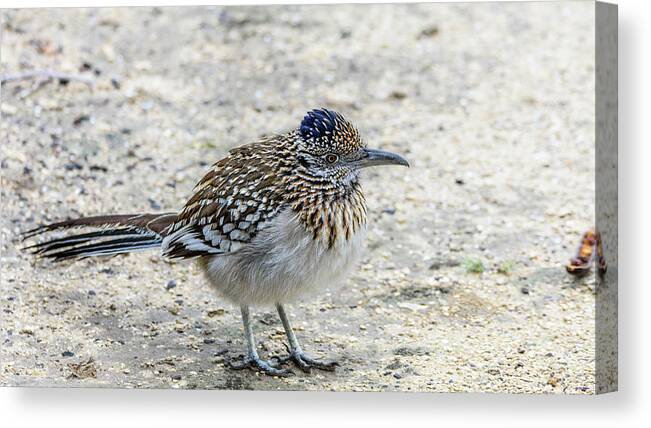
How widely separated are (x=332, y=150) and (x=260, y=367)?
110 cm

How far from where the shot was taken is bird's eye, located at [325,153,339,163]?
16.1ft

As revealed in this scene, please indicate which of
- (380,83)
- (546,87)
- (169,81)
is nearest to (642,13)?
(546,87)

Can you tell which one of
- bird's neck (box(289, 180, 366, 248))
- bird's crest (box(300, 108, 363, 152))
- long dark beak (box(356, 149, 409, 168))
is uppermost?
bird's crest (box(300, 108, 363, 152))

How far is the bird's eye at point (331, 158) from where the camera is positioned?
4.91 m

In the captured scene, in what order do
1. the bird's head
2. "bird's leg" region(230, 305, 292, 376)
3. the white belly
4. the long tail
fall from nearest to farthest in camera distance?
the white belly
the bird's head
the long tail
"bird's leg" region(230, 305, 292, 376)

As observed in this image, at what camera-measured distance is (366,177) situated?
6.89m

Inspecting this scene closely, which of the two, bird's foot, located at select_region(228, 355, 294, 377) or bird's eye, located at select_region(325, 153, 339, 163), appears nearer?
bird's eye, located at select_region(325, 153, 339, 163)

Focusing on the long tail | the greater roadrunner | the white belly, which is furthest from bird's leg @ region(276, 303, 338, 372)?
the long tail

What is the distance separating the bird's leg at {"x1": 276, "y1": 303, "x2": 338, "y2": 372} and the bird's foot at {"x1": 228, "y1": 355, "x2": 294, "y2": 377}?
7cm

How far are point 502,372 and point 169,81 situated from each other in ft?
10.9

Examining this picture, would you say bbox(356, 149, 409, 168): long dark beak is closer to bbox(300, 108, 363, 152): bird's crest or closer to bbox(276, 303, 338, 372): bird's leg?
bbox(300, 108, 363, 152): bird's crest

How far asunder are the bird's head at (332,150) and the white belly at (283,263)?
256mm

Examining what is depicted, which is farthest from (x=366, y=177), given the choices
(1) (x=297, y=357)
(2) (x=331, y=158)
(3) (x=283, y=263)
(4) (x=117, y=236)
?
(3) (x=283, y=263)

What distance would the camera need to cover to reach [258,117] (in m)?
7.21
